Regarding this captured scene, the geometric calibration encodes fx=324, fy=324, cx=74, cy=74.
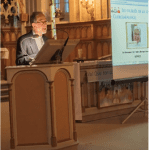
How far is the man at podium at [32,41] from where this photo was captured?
4.40 meters

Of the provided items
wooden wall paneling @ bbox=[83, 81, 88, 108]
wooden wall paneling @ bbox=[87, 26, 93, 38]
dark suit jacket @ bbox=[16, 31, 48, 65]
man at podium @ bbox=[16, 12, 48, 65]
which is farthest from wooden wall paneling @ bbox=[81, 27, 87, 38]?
dark suit jacket @ bbox=[16, 31, 48, 65]

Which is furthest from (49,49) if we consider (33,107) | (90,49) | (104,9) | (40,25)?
(104,9)

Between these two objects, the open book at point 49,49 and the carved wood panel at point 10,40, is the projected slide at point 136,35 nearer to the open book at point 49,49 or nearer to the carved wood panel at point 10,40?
the open book at point 49,49

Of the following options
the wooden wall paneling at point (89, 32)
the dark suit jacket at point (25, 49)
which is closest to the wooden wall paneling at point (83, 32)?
the wooden wall paneling at point (89, 32)

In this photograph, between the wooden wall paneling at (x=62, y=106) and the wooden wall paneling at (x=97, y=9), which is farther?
the wooden wall paneling at (x=97, y=9)

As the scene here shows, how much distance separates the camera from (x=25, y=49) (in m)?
4.62

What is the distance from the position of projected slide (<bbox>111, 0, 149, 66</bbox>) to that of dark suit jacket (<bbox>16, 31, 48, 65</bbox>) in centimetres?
120

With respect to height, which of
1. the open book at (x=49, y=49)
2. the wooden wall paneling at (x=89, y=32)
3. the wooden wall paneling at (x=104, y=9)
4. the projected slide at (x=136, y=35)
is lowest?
the open book at (x=49, y=49)

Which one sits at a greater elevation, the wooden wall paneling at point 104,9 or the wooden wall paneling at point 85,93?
the wooden wall paneling at point 104,9

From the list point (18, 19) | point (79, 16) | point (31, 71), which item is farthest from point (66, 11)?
point (31, 71)

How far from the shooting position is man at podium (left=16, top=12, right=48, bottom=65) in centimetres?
440

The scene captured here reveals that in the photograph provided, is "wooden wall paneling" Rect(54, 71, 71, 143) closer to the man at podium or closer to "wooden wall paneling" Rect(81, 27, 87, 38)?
the man at podium

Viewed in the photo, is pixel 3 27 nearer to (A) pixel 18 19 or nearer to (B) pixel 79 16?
(A) pixel 18 19

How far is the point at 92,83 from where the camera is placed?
5668mm
